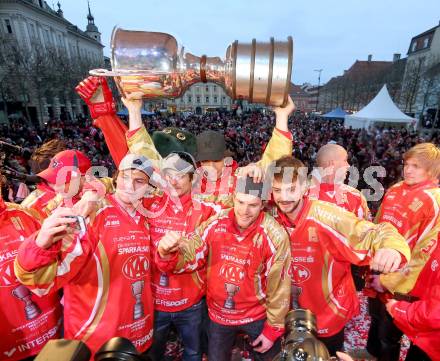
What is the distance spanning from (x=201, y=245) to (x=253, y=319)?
78 centimetres

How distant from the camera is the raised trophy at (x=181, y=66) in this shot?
136 centimetres

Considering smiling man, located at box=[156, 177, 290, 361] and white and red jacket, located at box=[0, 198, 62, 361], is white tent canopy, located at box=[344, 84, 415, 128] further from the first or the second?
white and red jacket, located at box=[0, 198, 62, 361]

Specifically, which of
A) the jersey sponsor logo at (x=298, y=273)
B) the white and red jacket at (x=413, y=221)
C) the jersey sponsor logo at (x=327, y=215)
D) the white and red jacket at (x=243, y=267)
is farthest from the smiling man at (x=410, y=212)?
the white and red jacket at (x=243, y=267)

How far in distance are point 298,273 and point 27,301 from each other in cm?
209

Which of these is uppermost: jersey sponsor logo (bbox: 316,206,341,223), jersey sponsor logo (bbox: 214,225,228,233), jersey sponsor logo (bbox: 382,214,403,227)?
jersey sponsor logo (bbox: 316,206,341,223)

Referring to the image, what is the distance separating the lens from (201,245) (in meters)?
2.36

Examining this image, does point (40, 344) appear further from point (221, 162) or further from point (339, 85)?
point (339, 85)

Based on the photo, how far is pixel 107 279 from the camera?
6.54 ft

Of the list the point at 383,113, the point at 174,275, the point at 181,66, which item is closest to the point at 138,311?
the point at 174,275

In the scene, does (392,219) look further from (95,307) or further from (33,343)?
(33,343)

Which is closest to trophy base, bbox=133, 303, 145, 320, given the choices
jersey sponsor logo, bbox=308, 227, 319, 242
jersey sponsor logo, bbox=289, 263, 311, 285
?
jersey sponsor logo, bbox=289, 263, 311, 285

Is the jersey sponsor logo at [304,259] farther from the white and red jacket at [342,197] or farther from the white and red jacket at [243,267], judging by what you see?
the white and red jacket at [342,197]

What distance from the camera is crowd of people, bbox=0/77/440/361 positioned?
6.16ft

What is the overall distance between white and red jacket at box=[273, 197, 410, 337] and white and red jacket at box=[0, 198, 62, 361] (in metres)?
2.01
